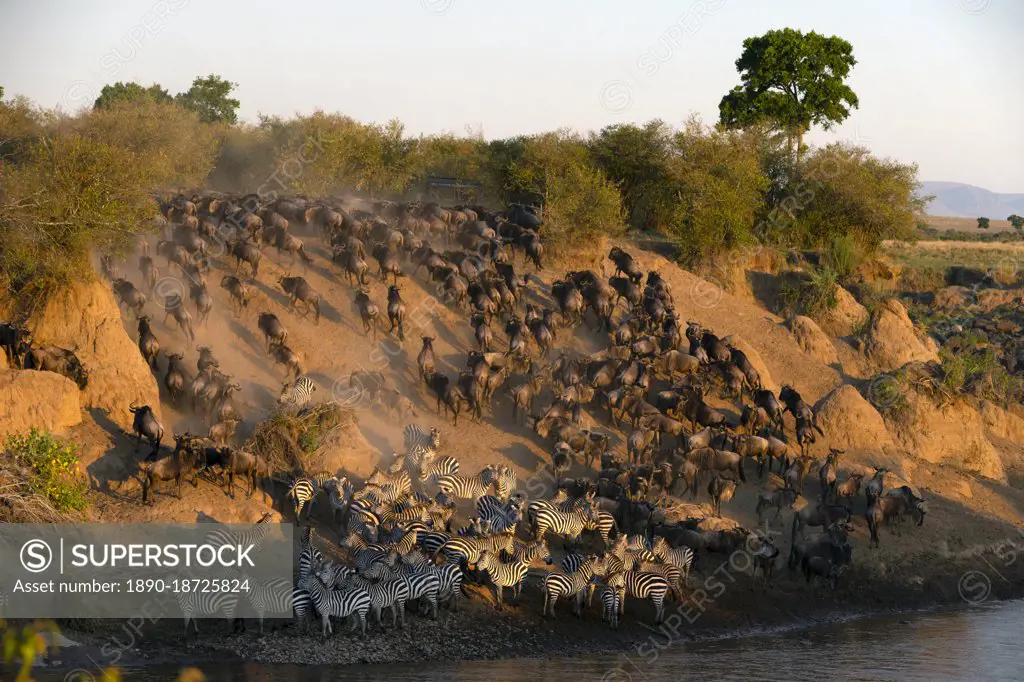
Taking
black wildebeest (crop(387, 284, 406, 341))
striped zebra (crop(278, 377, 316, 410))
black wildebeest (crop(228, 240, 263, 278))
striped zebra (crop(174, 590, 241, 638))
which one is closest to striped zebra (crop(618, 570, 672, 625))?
striped zebra (crop(174, 590, 241, 638))

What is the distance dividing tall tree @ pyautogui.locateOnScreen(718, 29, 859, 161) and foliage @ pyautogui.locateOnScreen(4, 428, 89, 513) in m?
34.4

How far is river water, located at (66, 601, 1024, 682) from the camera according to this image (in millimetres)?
14195

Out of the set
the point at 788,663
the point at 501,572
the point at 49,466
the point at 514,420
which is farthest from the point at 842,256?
the point at 49,466

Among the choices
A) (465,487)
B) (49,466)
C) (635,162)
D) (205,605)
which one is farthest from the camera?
(635,162)

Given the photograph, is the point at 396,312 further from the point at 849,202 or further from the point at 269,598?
the point at 849,202

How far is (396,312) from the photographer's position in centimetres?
2481

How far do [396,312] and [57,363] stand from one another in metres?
7.57

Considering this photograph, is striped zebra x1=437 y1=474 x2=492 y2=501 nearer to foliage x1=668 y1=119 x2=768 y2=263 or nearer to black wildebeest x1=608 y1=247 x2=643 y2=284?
black wildebeest x1=608 y1=247 x2=643 y2=284

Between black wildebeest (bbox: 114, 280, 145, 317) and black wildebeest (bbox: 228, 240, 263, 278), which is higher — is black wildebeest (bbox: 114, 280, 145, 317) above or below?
below

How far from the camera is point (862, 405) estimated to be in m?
23.7

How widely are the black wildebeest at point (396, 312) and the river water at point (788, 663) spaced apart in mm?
11070

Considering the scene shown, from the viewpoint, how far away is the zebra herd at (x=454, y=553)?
15.3m

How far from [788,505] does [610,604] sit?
5.35 m

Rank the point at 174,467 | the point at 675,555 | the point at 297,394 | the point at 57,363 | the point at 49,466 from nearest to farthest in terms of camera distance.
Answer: the point at 49,466, the point at 675,555, the point at 174,467, the point at 57,363, the point at 297,394
